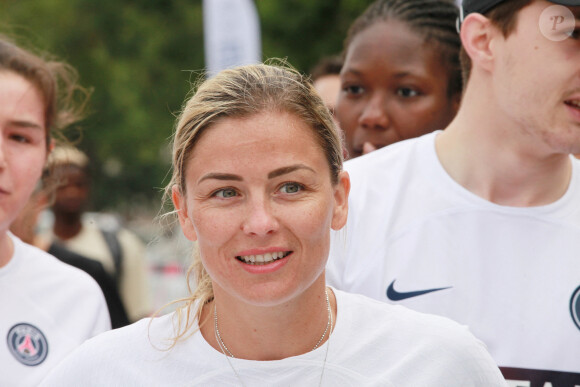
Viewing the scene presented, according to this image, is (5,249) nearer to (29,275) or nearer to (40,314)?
(29,275)

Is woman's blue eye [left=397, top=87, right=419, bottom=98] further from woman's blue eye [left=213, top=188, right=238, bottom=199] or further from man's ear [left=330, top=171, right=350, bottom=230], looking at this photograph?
woman's blue eye [left=213, top=188, right=238, bottom=199]

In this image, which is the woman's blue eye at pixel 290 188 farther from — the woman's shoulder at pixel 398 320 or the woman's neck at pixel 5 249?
the woman's neck at pixel 5 249

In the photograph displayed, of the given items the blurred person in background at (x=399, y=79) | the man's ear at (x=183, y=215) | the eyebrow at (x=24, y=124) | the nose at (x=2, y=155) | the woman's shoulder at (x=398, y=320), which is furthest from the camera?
the blurred person in background at (x=399, y=79)

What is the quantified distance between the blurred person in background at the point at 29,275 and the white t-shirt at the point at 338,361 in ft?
2.37

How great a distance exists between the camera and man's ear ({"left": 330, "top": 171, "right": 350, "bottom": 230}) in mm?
2740

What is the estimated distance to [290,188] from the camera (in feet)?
8.32

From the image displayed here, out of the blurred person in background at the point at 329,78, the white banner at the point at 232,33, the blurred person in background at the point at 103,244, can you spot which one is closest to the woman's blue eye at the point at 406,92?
the blurred person in background at the point at 329,78

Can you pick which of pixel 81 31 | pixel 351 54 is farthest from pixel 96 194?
pixel 351 54

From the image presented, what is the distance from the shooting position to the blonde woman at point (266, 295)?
2494 mm

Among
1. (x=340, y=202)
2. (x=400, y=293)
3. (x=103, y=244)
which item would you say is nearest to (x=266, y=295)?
(x=340, y=202)

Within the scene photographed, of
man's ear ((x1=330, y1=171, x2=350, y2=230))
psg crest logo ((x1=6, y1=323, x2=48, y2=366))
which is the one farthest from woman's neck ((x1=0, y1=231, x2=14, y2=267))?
man's ear ((x1=330, y1=171, x2=350, y2=230))

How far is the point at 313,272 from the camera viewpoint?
2535mm

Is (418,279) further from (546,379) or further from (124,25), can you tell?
(124,25)

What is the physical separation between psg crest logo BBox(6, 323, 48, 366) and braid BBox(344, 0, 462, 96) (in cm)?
202
